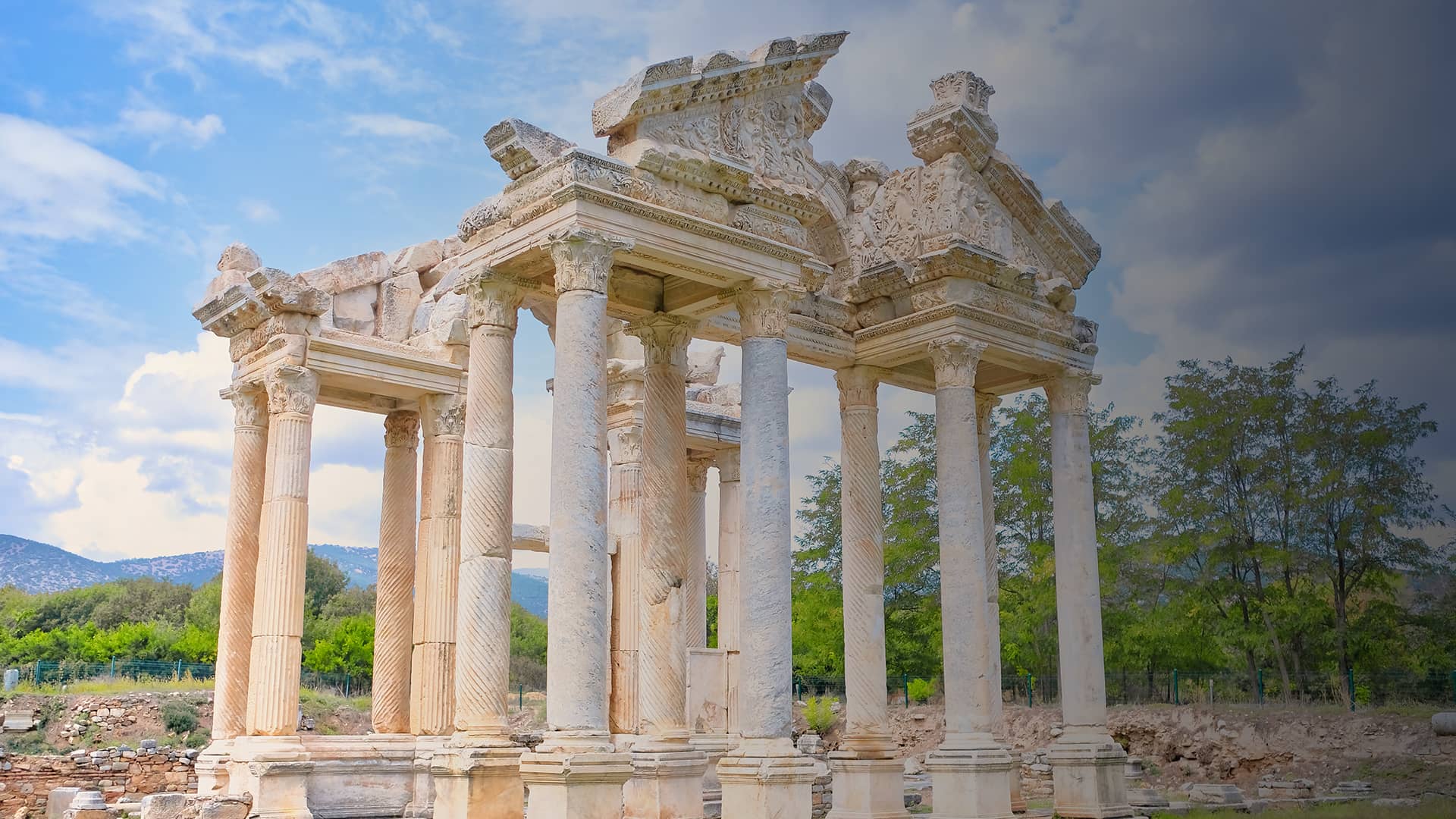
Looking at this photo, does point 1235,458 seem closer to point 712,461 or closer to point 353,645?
point 712,461

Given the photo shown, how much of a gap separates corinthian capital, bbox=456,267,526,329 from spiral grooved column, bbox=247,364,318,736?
621 cm

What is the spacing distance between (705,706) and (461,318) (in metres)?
9.35

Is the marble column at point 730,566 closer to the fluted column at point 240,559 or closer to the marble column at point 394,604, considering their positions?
the marble column at point 394,604

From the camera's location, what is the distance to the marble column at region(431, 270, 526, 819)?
633 inches

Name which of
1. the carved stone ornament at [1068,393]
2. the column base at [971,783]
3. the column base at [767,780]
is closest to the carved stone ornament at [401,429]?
the column base at [767,780]

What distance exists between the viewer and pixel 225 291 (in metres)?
23.5

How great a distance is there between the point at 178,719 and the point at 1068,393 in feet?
89.9

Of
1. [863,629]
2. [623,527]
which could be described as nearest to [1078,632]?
[863,629]

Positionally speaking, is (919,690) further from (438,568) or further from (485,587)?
(485,587)

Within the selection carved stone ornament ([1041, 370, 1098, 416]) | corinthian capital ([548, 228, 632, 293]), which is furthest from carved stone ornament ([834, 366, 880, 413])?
corinthian capital ([548, 228, 632, 293])

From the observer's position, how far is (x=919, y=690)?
44.1m

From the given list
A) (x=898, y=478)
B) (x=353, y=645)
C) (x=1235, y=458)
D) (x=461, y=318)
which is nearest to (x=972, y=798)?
(x=461, y=318)

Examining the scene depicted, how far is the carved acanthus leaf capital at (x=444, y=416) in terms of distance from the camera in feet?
79.3

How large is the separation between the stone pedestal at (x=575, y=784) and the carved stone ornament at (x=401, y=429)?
12.0 meters
